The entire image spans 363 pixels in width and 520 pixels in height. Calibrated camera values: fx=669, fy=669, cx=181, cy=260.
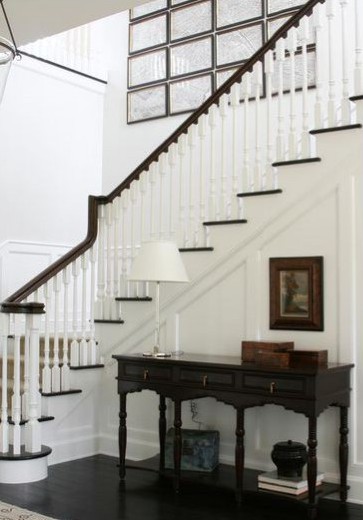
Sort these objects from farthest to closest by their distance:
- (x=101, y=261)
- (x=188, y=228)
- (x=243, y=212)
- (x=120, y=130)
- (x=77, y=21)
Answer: (x=120, y=130), (x=101, y=261), (x=188, y=228), (x=243, y=212), (x=77, y=21)

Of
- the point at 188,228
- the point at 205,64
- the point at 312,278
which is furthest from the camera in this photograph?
the point at 205,64

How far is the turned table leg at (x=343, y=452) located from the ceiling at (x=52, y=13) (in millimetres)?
2615

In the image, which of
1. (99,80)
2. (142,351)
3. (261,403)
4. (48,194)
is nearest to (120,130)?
(99,80)

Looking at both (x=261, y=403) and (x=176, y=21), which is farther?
(x=176, y=21)

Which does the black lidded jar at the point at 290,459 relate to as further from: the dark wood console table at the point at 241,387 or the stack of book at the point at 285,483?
the dark wood console table at the point at 241,387

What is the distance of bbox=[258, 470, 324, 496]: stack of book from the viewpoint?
386 cm

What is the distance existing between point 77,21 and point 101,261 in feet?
7.26

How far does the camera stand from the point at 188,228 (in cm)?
504

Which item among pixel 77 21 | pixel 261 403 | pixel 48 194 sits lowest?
pixel 261 403

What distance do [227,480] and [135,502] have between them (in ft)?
2.02

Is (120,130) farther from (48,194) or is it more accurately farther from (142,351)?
(142,351)

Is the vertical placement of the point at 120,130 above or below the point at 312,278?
above

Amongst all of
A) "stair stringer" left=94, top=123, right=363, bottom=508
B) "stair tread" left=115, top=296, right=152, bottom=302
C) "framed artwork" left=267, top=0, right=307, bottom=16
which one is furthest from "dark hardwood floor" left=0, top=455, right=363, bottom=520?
"framed artwork" left=267, top=0, right=307, bottom=16

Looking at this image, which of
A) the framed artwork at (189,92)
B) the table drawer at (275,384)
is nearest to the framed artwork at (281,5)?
the framed artwork at (189,92)
